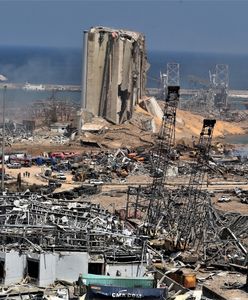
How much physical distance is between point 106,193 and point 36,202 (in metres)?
16.0

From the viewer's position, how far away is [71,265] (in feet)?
89.9

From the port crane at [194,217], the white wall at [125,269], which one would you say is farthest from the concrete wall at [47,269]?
the port crane at [194,217]

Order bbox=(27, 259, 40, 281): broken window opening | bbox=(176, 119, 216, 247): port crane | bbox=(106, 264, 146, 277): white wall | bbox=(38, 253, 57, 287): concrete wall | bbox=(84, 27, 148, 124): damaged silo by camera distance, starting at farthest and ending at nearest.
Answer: bbox=(84, 27, 148, 124): damaged silo
bbox=(176, 119, 216, 247): port crane
bbox=(106, 264, 146, 277): white wall
bbox=(27, 259, 40, 281): broken window opening
bbox=(38, 253, 57, 287): concrete wall

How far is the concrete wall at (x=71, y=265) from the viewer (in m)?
27.4

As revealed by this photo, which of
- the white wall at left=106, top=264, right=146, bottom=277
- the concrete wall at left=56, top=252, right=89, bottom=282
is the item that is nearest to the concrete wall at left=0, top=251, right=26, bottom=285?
the concrete wall at left=56, top=252, right=89, bottom=282

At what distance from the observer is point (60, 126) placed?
254ft

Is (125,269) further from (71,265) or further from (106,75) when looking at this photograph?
(106,75)

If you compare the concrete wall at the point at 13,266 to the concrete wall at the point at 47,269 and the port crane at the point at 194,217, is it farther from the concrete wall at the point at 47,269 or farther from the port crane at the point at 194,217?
the port crane at the point at 194,217

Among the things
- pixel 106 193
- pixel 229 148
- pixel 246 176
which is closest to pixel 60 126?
pixel 229 148

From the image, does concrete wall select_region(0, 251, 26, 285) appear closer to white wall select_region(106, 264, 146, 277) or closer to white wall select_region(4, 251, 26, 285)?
white wall select_region(4, 251, 26, 285)

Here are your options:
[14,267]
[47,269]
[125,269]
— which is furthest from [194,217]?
[14,267]

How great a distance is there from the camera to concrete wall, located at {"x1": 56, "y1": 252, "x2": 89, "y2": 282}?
89.8ft

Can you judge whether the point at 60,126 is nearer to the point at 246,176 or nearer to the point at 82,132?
the point at 82,132

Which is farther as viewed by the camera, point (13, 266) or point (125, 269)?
point (125, 269)
